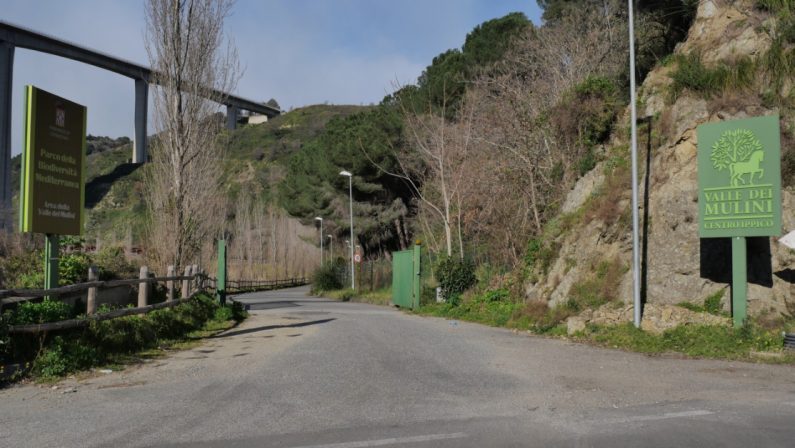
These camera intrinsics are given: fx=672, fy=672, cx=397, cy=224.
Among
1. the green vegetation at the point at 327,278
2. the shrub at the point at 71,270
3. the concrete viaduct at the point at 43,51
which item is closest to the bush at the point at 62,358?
the shrub at the point at 71,270

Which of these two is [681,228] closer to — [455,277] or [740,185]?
[740,185]

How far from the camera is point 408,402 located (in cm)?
771

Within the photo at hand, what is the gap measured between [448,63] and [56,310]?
3722cm

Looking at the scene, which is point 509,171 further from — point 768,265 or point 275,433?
point 275,433

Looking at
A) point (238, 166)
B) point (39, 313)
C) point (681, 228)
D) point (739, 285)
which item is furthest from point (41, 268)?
point (238, 166)

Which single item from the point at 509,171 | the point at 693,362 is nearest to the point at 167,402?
the point at 693,362

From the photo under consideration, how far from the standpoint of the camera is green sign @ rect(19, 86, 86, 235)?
1068cm

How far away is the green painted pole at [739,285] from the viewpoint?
12609mm

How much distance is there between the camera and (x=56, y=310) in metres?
10.4

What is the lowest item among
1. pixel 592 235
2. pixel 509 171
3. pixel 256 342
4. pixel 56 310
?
pixel 256 342

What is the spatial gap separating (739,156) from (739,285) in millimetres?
2504

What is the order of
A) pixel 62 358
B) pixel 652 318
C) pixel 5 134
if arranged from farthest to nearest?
1. pixel 5 134
2. pixel 652 318
3. pixel 62 358

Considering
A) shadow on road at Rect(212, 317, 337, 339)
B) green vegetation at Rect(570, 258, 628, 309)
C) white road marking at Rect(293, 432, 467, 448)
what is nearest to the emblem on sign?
shadow on road at Rect(212, 317, 337, 339)

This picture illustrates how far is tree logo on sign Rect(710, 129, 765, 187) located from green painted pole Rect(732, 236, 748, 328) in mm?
1225
